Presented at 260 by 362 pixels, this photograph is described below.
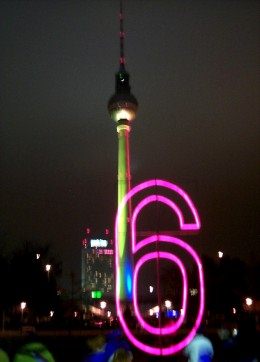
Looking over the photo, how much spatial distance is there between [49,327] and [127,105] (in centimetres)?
5500

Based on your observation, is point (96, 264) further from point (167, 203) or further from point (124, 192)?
point (167, 203)

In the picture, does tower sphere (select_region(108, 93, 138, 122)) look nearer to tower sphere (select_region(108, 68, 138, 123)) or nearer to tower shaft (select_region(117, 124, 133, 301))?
tower sphere (select_region(108, 68, 138, 123))

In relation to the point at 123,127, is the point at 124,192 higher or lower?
lower

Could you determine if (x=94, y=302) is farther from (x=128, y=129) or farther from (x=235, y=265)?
(x=235, y=265)

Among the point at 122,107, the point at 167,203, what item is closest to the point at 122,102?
the point at 122,107

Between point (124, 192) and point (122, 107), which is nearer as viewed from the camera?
point (124, 192)

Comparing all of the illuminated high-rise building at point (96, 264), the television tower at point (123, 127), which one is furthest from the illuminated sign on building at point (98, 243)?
the television tower at point (123, 127)

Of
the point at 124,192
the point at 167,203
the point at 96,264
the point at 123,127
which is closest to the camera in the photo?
the point at 167,203

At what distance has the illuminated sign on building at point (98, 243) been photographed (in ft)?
616

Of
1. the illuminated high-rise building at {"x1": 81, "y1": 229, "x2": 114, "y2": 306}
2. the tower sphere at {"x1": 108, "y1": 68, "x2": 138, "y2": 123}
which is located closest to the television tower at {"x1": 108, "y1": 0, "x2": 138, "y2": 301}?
the tower sphere at {"x1": 108, "y1": 68, "x2": 138, "y2": 123}

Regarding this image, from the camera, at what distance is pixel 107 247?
628ft

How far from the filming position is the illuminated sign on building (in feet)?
616

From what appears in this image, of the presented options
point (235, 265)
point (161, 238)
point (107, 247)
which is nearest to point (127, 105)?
point (235, 265)

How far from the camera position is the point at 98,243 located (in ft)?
620
